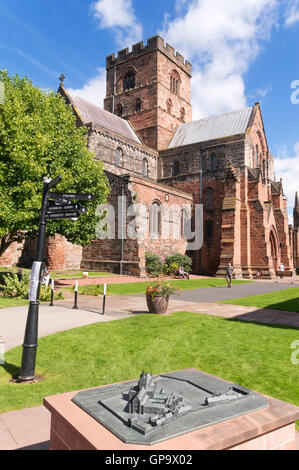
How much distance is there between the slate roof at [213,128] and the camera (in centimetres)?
3872

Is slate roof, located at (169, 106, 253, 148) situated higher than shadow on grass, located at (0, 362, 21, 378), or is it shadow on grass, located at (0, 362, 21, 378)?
slate roof, located at (169, 106, 253, 148)

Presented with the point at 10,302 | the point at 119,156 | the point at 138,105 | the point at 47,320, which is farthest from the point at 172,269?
the point at 138,105

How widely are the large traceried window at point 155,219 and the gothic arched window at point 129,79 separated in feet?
75.1

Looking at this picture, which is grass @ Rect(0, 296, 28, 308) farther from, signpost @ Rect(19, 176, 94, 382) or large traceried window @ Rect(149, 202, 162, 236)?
large traceried window @ Rect(149, 202, 162, 236)

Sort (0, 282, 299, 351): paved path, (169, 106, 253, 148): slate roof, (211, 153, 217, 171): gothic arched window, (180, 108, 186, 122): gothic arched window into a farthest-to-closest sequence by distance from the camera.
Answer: (180, 108, 186, 122): gothic arched window → (169, 106, 253, 148): slate roof → (211, 153, 217, 171): gothic arched window → (0, 282, 299, 351): paved path

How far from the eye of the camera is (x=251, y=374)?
5.41 meters

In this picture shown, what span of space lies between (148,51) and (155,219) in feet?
83.6

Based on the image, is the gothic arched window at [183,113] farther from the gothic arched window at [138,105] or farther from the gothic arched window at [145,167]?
the gothic arched window at [145,167]

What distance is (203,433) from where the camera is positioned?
231 cm

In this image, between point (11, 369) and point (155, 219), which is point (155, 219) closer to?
point (155, 219)

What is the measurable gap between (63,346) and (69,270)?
22.1 m

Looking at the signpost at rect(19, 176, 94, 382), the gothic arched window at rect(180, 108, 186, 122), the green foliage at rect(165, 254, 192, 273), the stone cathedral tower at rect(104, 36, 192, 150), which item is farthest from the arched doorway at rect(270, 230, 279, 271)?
the signpost at rect(19, 176, 94, 382)

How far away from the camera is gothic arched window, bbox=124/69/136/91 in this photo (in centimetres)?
4452

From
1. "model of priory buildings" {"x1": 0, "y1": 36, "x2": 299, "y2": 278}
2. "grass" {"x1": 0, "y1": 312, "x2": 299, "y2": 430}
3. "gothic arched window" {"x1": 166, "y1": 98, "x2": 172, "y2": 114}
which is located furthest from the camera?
"gothic arched window" {"x1": 166, "y1": 98, "x2": 172, "y2": 114}
